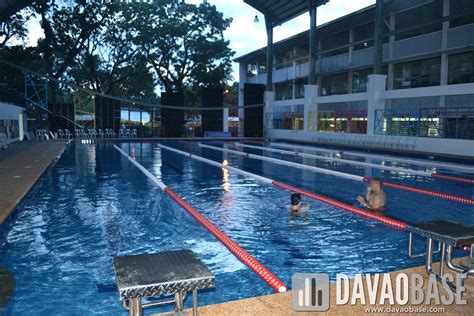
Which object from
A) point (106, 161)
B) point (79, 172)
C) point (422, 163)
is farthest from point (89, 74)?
point (422, 163)

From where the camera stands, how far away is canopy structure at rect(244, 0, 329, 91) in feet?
86.4

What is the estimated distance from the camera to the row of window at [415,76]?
68.5 feet

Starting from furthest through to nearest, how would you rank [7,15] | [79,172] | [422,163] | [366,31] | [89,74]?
[89,74], [366,31], [422,163], [79,172], [7,15]

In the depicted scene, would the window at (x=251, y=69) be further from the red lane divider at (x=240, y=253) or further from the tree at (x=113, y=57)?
the red lane divider at (x=240, y=253)

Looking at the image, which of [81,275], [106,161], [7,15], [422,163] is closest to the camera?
[81,275]

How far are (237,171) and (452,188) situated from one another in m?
5.97

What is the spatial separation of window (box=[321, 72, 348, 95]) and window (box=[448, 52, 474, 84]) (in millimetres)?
8488

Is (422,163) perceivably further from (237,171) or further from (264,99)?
(264,99)

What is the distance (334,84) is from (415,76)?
7.52 m

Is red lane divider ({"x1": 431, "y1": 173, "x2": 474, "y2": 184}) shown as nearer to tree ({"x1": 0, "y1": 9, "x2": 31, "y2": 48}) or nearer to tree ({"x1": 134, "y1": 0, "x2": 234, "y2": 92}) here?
tree ({"x1": 134, "y1": 0, "x2": 234, "y2": 92})

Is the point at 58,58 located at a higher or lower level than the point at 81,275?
higher

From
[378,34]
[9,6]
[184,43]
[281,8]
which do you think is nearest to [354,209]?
[9,6]

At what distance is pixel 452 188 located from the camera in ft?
33.5

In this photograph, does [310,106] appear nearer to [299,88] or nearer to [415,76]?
[415,76]
